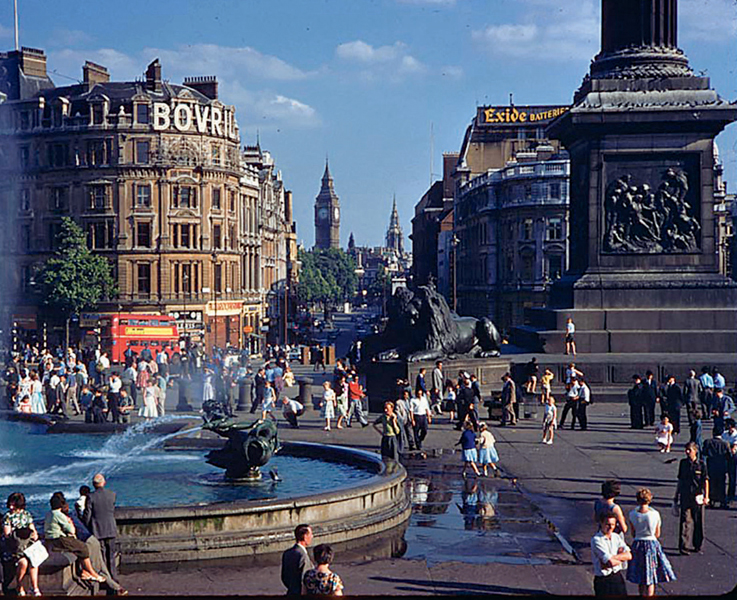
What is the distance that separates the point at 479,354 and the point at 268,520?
62.4ft

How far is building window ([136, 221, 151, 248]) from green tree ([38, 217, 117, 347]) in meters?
2.86

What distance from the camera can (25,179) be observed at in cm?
7519

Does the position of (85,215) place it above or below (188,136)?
below

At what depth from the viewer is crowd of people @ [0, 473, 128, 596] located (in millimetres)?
10461

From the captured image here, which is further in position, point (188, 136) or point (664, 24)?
point (188, 136)

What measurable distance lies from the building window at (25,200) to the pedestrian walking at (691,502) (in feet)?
225

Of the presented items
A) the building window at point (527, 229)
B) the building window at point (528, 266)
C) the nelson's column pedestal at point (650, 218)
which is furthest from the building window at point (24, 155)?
the nelson's column pedestal at point (650, 218)

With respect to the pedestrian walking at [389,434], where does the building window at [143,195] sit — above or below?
above

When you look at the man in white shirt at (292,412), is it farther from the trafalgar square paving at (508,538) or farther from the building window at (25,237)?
the building window at (25,237)

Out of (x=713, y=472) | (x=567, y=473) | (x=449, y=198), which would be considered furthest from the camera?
(x=449, y=198)

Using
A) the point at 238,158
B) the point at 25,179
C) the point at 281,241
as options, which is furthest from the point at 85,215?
the point at 281,241

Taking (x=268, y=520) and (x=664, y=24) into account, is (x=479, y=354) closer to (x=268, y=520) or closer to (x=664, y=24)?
(x=664, y=24)

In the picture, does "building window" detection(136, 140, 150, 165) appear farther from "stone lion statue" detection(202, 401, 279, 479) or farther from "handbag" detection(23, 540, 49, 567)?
"handbag" detection(23, 540, 49, 567)

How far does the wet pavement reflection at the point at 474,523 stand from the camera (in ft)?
43.7
